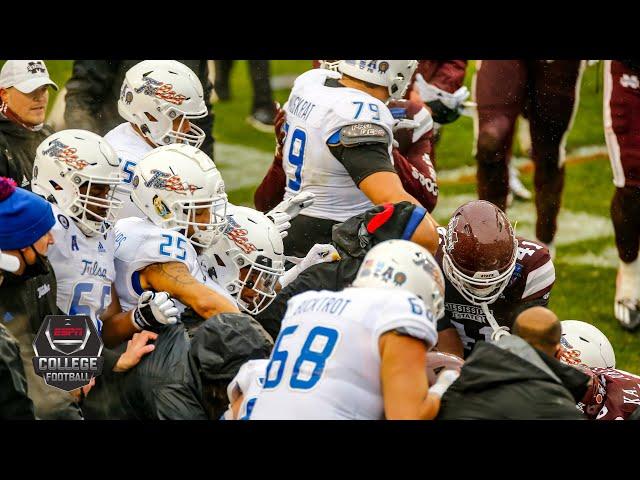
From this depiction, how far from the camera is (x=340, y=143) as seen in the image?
5.12 m

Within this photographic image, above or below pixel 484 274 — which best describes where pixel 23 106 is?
above

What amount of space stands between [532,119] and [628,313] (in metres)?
1.34

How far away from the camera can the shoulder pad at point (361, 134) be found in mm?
5051

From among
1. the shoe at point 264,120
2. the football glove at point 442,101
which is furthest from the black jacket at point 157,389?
the shoe at point 264,120

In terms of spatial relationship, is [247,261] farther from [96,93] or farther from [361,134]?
[96,93]

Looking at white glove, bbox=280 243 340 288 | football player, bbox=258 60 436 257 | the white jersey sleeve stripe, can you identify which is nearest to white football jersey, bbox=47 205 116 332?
white glove, bbox=280 243 340 288

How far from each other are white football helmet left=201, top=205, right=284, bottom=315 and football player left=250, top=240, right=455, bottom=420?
1069mm

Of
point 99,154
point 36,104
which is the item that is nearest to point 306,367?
point 99,154

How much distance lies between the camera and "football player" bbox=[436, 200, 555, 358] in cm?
455

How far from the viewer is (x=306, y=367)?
11.5ft

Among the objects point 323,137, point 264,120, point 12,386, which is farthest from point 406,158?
point 264,120

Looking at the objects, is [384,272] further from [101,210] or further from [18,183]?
[18,183]

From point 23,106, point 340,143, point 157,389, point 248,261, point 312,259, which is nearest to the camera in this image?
point 157,389
